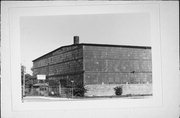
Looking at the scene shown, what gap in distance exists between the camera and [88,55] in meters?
4.36

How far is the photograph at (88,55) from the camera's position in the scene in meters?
4.26

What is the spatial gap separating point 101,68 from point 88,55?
0.27 meters

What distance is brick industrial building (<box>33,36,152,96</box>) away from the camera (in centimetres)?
430

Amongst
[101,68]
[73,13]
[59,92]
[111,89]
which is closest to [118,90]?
[111,89]

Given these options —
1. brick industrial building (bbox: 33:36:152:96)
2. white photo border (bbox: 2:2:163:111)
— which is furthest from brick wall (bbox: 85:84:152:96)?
white photo border (bbox: 2:2:163:111)

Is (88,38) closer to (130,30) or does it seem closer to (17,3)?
(130,30)

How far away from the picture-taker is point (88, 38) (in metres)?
4.31

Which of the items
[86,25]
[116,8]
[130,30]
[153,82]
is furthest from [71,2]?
[153,82]

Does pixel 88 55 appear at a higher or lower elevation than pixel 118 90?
higher

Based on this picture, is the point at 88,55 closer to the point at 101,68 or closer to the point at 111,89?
the point at 101,68

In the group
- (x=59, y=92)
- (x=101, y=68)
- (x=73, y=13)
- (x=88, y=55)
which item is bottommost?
(x=59, y=92)

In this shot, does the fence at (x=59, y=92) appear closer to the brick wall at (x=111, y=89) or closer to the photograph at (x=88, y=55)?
the photograph at (x=88, y=55)

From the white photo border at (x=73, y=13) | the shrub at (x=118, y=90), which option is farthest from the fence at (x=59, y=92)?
the shrub at (x=118, y=90)

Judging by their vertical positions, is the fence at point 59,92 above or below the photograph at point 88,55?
below
